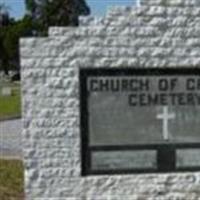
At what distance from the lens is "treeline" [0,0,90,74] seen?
9569 cm

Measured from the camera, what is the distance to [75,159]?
1334 cm

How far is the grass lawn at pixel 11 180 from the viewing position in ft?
51.7

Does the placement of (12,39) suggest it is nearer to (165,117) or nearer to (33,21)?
(33,21)

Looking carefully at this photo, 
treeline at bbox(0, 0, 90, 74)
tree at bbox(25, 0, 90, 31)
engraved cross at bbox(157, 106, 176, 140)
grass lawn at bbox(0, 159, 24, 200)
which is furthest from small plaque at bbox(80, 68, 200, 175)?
tree at bbox(25, 0, 90, 31)

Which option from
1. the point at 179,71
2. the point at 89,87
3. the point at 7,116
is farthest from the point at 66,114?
the point at 7,116

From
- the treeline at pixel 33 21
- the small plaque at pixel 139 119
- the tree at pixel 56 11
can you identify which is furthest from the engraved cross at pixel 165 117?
the tree at pixel 56 11

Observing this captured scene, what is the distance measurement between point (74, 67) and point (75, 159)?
4.26 feet

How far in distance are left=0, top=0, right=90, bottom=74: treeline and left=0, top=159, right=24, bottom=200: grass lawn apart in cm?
6581

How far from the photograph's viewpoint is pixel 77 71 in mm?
13234

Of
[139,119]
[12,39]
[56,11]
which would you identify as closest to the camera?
[139,119]

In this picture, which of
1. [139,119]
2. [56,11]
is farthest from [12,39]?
[139,119]

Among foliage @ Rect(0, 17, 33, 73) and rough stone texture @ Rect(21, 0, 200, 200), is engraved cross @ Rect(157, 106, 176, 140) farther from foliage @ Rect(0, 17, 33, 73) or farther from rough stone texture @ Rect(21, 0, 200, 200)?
foliage @ Rect(0, 17, 33, 73)

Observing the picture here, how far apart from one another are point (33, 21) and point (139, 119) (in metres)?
92.9

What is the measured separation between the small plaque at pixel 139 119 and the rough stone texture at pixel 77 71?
14cm
